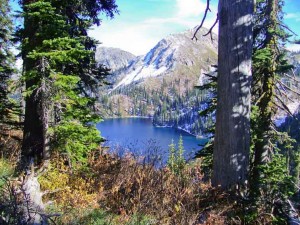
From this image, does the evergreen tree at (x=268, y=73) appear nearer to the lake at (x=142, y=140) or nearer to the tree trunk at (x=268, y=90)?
the tree trunk at (x=268, y=90)

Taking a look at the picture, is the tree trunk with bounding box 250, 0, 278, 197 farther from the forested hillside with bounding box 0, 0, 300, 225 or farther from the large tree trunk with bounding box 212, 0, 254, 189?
the large tree trunk with bounding box 212, 0, 254, 189

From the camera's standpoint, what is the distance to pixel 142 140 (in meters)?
8.02

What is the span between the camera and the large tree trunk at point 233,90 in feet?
12.9

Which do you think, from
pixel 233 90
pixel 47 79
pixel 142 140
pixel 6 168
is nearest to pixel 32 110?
pixel 47 79

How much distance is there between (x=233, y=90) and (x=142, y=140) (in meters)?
4.34

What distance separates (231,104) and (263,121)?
7202 millimetres

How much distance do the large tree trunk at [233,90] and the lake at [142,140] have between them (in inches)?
68.2

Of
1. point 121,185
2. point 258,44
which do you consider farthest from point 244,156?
point 258,44

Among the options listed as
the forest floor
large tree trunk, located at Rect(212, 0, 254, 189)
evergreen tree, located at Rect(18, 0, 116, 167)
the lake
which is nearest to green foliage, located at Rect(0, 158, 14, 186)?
the forest floor

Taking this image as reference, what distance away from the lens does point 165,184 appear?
14.0 ft

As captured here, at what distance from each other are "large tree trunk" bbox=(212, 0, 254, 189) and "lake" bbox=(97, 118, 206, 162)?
1733 millimetres

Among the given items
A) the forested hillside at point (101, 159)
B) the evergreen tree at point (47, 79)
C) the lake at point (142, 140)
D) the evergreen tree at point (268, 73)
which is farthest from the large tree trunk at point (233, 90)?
the evergreen tree at point (268, 73)

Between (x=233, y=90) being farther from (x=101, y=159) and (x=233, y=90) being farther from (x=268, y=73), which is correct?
(x=268, y=73)

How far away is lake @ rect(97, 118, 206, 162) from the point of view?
6414mm
